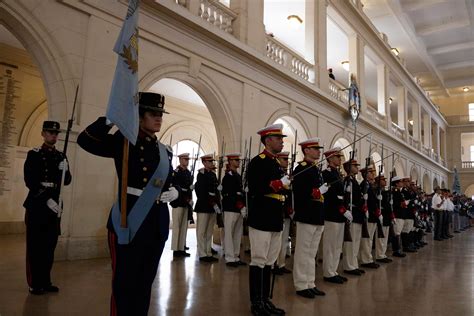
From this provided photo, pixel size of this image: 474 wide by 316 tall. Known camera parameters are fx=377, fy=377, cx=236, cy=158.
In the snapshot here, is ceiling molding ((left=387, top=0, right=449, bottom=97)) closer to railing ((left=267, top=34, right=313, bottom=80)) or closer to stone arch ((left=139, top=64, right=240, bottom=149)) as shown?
railing ((left=267, top=34, right=313, bottom=80))

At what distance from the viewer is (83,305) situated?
3.40 meters

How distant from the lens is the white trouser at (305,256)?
165 inches

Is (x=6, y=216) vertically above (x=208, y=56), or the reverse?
(x=208, y=56)

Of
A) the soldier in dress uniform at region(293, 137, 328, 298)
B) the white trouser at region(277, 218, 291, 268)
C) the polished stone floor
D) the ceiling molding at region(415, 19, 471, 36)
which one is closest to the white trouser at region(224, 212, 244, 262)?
the polished stone floor

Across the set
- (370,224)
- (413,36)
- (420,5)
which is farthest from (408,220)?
(413,36)

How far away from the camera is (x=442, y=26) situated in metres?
19.0

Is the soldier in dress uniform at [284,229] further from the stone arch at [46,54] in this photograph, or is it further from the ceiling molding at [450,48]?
the ceiling molding at [450,48]

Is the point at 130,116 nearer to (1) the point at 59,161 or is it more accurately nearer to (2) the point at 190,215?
(1) the point at 59,161

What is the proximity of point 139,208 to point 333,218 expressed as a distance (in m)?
3.56

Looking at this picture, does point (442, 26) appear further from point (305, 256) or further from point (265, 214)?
point (265, 214)

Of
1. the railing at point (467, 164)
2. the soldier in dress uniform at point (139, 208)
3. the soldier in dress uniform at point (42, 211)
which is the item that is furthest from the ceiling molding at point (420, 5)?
the railing at point (467, 164)

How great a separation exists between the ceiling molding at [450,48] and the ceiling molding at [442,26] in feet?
9.13

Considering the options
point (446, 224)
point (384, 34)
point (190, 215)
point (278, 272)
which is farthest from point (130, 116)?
point (384, 34)

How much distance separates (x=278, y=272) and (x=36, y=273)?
308 centimetres
